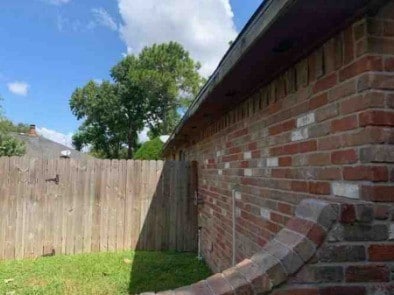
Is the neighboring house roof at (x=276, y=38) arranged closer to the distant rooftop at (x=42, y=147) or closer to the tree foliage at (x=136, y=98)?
the distant rooftop at (x=42, y=147)

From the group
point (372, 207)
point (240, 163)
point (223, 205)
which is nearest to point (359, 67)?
point (372, 207)

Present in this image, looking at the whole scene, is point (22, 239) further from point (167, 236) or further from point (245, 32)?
point (245, 32)

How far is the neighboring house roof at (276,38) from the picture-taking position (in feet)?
5.63

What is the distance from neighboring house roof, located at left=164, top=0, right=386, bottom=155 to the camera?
1716 millimetres

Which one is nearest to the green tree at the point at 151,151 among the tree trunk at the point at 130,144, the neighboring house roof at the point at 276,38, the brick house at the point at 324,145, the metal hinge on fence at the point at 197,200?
the metal hinge on fence at the point at 197,200

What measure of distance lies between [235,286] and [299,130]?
1.11 meters

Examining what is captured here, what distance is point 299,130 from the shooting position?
95.0 inches

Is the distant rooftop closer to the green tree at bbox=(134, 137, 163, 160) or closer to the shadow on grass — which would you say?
the green tree at bbox=(134, 137, 163, 160)

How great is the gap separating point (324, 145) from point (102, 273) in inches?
176

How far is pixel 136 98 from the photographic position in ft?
113

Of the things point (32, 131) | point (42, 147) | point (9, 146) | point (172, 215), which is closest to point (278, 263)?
point (172, 215)

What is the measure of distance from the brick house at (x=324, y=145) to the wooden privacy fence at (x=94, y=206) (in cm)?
472

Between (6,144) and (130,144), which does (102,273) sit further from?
(130,144)

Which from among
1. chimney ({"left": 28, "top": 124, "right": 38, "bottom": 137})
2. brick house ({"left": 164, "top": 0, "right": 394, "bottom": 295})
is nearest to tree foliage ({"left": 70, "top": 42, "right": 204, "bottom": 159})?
chimney ({"left": 28, "top": 124, "right": 38, "bottom": 137})
